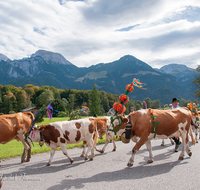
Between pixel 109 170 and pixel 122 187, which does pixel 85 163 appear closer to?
pixel 109 170

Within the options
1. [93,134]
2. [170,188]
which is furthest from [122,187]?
[93,134]

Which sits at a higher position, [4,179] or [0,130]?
[0,130]

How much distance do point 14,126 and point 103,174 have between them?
456 centimetres

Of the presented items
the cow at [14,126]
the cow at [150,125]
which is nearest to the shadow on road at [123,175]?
the cow at [150,125]

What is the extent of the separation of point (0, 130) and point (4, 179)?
218cm

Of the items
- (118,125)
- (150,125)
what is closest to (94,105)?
(118,125)

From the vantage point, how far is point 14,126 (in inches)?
287

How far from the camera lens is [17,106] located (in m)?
75.6

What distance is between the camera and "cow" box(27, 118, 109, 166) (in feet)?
23.1

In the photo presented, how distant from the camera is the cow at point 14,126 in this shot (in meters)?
6.89

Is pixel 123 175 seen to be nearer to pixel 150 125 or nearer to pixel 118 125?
pixel 118 125

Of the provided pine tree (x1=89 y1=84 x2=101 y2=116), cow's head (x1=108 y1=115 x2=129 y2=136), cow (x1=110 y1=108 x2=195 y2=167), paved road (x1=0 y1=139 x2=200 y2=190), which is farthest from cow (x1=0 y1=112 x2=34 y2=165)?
pine tree (x1=89 y1=84 x2=101 y2=116)

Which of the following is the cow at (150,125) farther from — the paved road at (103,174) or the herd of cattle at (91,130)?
the paved road at (103,174)

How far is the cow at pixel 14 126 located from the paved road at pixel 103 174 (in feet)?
3.62
